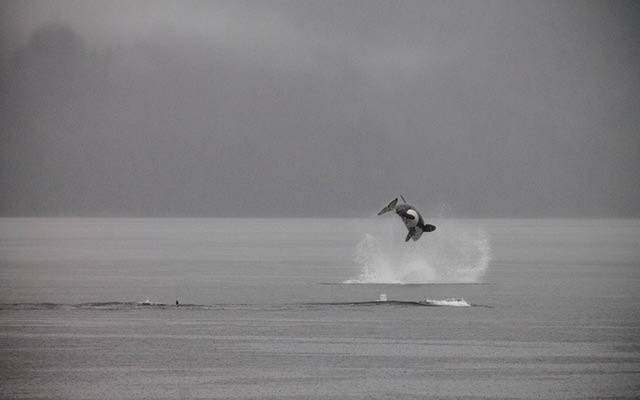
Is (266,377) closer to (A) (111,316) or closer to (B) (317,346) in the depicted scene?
(B) (317,346)

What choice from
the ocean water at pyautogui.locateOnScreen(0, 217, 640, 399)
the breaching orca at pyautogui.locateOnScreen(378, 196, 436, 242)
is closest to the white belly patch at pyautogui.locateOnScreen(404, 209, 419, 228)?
the breaching orca at pyautogui.locateOnScreen(378, 196, 436, 242)

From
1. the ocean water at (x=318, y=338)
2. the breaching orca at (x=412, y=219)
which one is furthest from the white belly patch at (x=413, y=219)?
the ocean water at (x=318, y=338)

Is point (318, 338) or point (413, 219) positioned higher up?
point (413, 219)

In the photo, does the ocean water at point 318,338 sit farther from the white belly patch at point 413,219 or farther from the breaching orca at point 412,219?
the white belly patch at point 413,219

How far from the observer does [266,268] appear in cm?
13438

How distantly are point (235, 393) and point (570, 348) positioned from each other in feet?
68.3

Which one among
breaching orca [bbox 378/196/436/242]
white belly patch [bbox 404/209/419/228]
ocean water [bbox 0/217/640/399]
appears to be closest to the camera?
ocean water [bbox 0/217/640/399]

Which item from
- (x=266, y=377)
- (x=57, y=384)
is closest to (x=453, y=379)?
(x=266, y=377)

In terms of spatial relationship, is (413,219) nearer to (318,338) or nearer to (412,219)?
(412,219)

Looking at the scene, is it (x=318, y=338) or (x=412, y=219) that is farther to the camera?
(x=412, y=219)

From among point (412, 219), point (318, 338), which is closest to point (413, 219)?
point (412, 219)

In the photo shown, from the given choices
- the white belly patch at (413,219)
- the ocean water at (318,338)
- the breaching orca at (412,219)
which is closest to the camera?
the ocean water at (318,338)

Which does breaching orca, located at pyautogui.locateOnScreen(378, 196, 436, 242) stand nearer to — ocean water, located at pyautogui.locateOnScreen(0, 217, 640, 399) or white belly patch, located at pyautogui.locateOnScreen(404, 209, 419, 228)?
white belly patch, located at pyautogui.locateOnScreen(404, 209, 419, 228)

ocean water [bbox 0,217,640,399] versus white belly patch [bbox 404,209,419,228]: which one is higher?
white belly patch [bbox 404,209,419,228]
